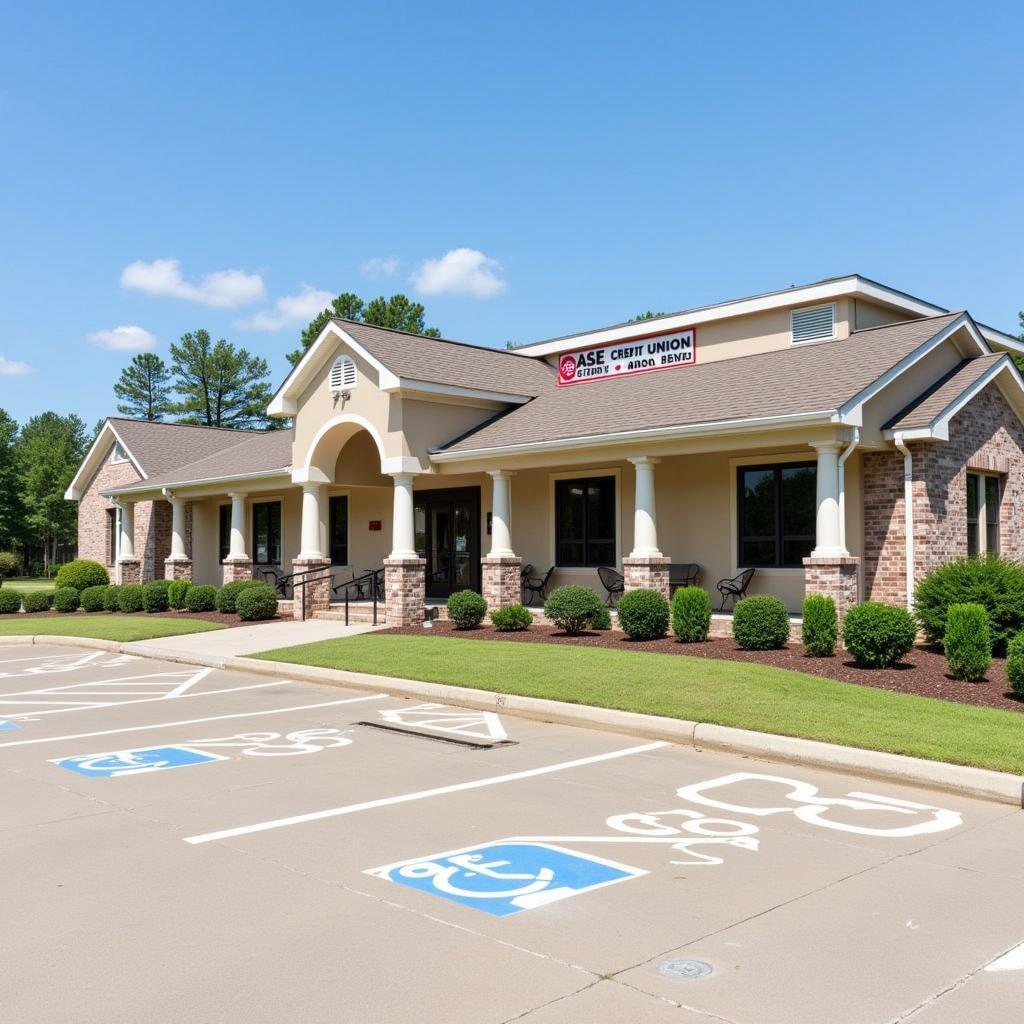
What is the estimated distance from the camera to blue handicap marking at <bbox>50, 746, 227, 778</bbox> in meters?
8.52

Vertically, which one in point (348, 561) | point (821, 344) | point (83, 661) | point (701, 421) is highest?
point (821, 344)

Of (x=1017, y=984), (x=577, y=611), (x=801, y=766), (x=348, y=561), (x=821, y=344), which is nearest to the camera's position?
(x=1017, y=984)

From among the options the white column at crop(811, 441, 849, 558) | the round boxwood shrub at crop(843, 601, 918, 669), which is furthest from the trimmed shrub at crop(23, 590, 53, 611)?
the round boxwood shrub at crop(843, 601, 918, 669)

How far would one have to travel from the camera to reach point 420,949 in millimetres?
4629

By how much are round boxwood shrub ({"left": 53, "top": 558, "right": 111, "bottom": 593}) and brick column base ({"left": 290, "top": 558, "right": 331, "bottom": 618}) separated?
11.4 meters

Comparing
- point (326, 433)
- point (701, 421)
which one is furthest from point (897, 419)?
point (326, 433)

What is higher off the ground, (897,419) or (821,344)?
(821,344)

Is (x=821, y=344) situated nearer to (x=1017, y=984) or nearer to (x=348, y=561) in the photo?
(x=348, y=561)

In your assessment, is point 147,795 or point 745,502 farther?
point 745,502

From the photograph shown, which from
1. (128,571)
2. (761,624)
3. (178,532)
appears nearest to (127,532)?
(128,571)

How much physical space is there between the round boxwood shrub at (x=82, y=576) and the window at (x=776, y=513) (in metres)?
21.1

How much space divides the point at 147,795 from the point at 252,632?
12715 millimetres

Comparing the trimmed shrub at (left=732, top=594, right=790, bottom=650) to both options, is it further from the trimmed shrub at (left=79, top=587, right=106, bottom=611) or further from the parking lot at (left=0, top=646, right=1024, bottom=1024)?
the trimmed shrub at (left=79, top=587, right=106, bottom=611)

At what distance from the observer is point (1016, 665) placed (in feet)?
35.5
